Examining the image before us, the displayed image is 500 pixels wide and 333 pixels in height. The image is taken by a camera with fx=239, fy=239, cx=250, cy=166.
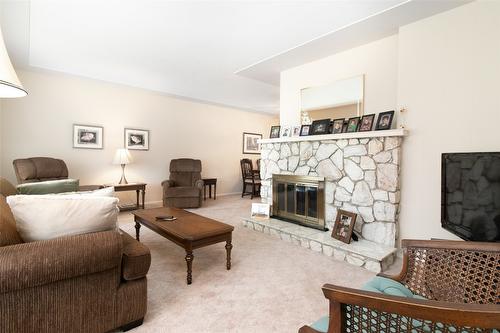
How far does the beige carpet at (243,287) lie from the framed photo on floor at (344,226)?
1.08ft

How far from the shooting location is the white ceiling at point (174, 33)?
2328 millimetres

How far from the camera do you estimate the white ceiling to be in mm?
2328

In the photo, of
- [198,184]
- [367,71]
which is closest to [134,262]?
[367,71]

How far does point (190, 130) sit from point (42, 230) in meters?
4.88

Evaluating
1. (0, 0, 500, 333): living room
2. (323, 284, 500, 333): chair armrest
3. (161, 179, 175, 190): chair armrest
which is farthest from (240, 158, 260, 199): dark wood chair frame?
(323, 284, 500, 333): chair armrest

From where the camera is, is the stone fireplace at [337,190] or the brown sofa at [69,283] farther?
the stone fireplace at [337,190]

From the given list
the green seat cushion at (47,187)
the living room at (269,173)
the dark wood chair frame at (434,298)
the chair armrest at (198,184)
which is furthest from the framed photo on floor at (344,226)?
the green seat cushion at (47,187)

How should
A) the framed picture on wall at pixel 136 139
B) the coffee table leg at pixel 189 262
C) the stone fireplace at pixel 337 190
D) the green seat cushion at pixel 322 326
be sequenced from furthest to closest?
the framed picture on wall at pixel 136 139 < the stone fireplace at pixel 337 190 < the coffee table leg at pixel 189 262 < the green seat cushion at pixel 322 326

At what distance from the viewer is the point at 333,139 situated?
10.5ft

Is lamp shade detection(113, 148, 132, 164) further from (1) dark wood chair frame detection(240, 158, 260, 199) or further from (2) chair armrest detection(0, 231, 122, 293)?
(2) chair armrest detection(0, 231, 122, 293)

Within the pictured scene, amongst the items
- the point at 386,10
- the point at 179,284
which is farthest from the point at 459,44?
the point at 179,284

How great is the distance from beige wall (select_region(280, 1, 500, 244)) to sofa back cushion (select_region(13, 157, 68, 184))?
479 cm

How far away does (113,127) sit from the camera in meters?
4.86

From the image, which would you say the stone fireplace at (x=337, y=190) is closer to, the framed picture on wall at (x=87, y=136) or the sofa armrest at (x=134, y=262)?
the sofa armrest at (x=134, y=262)
